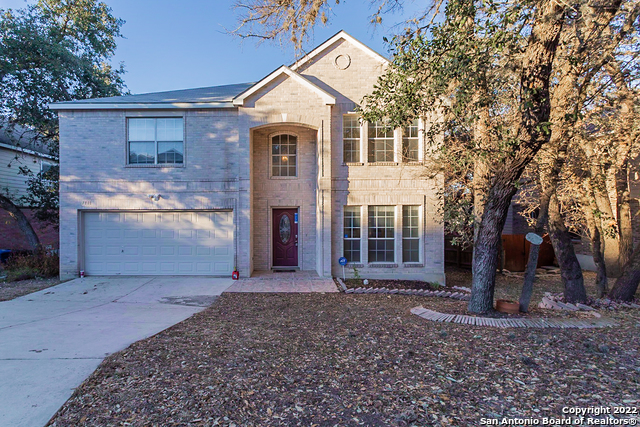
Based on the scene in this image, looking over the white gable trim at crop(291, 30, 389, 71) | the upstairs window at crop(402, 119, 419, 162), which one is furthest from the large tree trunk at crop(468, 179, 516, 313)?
the white gable trim at crop(291, 30, 389, 71)

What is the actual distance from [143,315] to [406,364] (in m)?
5.07

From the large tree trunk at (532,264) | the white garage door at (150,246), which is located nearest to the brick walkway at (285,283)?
the white garage door at (150,246)

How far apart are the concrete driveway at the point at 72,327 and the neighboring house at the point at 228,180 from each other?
3.77 feet

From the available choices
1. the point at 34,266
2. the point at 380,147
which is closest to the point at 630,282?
the point at 380,147

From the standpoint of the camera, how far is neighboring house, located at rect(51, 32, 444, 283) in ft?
34.6

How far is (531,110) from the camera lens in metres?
5.38

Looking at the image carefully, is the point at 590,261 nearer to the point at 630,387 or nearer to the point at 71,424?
the point at 630,387

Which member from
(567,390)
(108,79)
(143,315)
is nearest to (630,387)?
(567,390)

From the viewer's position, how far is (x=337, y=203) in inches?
424

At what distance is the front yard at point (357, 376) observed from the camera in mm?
2979

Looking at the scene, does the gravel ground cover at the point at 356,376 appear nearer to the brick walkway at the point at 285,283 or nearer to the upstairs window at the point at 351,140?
the brick walkway at the point at 285,283

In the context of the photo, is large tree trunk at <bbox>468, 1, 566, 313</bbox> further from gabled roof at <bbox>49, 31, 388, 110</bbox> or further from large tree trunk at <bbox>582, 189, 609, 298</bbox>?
gabled roof at <bbox>49, 31, 388, 110</bbox>

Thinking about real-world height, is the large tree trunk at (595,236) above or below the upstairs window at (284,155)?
below

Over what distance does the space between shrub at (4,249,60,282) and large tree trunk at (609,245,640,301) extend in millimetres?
15204
